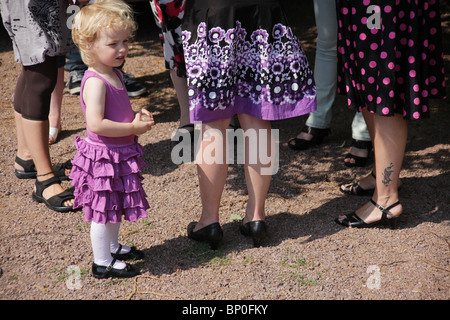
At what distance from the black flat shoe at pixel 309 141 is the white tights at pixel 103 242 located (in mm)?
1996

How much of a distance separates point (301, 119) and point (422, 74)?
212 centimetres

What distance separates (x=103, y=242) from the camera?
112 inches

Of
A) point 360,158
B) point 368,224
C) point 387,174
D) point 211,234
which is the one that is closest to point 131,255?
point 211,234

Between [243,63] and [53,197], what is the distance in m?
1.65

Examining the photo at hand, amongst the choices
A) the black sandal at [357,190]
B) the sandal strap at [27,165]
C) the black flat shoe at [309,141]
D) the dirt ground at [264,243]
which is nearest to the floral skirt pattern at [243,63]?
the dirt ground at [264,243]

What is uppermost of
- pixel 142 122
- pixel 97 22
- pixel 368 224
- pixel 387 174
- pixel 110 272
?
pixel 97 22

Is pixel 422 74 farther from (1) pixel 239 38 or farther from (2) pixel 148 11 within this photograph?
(2) pixel 148 11

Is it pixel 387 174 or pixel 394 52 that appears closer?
pixel 394 52

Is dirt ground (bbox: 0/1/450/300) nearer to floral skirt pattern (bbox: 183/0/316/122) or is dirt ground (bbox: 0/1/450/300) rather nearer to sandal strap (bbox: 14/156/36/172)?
sandal strap (bbox: 14/156/36/172)

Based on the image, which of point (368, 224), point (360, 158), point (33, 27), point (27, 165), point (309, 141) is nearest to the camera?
point (368, 224)

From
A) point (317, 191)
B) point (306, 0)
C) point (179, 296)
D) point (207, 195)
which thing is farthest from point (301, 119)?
point (306, 0)

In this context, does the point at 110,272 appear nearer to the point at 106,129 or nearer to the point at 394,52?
the point at 106,129

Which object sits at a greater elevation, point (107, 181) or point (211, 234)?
point (107, 181)

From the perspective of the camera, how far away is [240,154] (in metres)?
4.39
